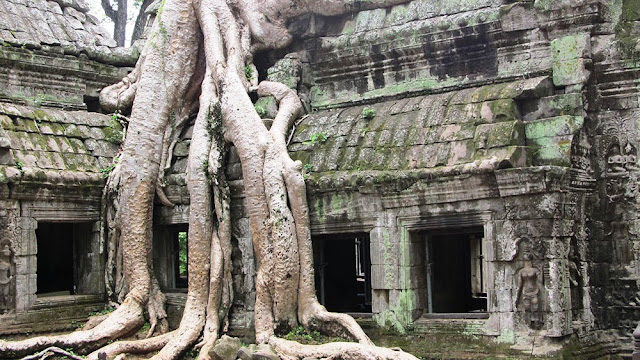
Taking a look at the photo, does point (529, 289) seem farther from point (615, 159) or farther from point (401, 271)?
point (615, 159)

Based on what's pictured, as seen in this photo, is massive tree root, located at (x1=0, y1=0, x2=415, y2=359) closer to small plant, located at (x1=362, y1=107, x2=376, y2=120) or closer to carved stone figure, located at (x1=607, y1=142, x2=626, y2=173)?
small plant, located at (x1=362, y1=107, x2=376, y2=120)

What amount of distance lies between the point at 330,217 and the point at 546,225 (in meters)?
2.23

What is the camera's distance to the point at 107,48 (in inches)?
474

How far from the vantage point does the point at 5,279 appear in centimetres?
999

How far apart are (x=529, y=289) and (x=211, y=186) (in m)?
3.56

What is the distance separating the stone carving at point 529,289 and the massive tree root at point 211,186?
3.66 feet

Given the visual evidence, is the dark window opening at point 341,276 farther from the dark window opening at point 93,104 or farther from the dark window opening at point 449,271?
the dark window opening at point 93,104

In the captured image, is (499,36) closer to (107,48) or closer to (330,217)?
(330,217)

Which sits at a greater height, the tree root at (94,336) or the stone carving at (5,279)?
the stone carving at (5,279)

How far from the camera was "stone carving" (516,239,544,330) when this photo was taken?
26.8ft

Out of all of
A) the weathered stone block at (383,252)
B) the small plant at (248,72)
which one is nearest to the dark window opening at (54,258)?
the small plant at (248,72)

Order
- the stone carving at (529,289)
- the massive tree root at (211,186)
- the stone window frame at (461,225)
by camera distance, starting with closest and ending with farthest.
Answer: the stone carving at (529,289) < the stone window frame at (461,225) < the massive tree root at (211,186)

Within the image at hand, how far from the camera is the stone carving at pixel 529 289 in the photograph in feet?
26.8

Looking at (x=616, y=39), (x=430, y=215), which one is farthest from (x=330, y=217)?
(x=616, y=39)
